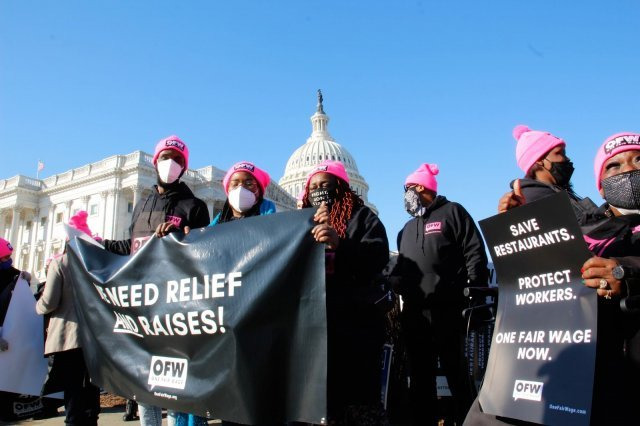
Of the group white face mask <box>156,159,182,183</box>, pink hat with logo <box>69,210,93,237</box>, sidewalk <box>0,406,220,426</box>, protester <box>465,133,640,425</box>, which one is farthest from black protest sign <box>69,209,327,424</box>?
sidewalk <box>0,406,220,426</box>

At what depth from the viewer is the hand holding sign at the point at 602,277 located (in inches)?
61.1

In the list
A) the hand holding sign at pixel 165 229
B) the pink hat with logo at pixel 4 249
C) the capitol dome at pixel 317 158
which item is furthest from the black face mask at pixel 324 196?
the capitol dome at pixel 317 158

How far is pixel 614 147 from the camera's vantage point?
1925 millimetres

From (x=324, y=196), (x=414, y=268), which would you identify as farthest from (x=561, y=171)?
(x=414, y=268)

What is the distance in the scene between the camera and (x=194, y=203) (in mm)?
3629

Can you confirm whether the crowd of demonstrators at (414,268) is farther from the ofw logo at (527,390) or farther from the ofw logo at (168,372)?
the ofw logo at (168,372)

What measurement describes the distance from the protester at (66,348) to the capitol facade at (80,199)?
4568 cm

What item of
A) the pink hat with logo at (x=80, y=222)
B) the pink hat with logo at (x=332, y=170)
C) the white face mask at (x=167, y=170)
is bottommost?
the pink hat with logo at (x=332, y=170)

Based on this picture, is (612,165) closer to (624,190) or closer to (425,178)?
(624,190)

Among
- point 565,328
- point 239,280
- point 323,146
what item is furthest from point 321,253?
point 323,146

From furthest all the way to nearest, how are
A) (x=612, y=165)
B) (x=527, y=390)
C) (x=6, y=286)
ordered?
(x=6, y=286), (x=612, y=165), (x=527, y=390)

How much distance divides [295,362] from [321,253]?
0.46 metres

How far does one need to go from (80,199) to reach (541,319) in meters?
59.8

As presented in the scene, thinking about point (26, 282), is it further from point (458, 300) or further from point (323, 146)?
point (323, 146)
